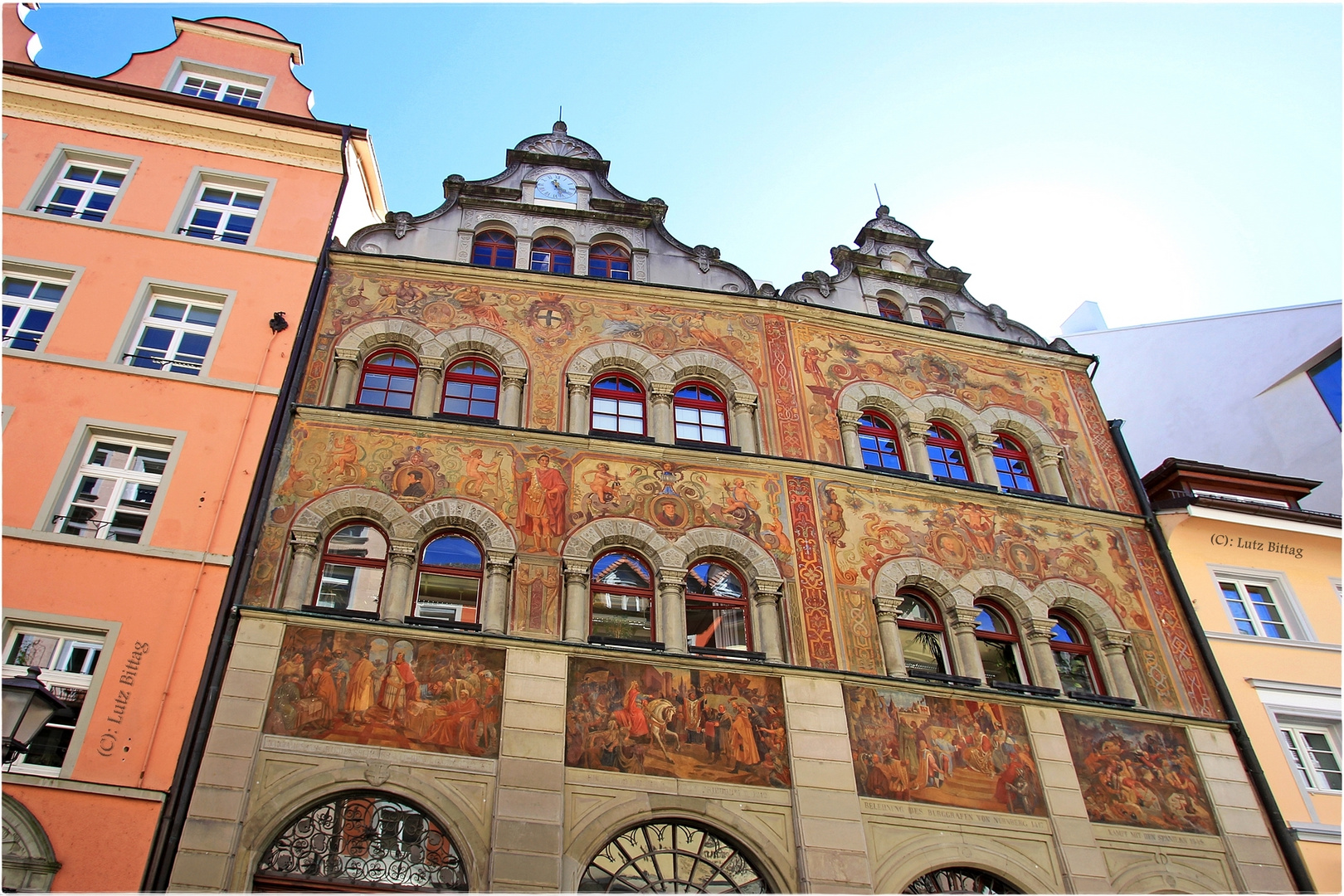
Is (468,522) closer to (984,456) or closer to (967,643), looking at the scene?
(967,643)

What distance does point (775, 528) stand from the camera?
13.3 m

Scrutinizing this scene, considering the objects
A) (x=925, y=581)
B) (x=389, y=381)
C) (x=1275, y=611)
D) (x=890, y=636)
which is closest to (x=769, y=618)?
(x=890, y=636)

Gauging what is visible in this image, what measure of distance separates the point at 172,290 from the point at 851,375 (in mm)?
9360

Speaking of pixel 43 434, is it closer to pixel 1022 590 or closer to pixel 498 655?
pixel 498 655

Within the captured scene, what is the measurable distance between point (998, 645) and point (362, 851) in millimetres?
7814

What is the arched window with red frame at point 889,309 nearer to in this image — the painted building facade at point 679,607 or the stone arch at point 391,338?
the painted building facade at point 679,607

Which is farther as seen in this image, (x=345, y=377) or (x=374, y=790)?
(x=345, y=377)

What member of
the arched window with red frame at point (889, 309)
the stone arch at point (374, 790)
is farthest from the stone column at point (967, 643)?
the stone arch at point (374, 790)

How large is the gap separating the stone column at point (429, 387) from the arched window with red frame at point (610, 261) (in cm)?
305

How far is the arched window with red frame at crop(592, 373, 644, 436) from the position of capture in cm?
1433

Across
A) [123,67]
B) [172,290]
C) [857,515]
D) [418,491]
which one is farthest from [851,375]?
[123,67]

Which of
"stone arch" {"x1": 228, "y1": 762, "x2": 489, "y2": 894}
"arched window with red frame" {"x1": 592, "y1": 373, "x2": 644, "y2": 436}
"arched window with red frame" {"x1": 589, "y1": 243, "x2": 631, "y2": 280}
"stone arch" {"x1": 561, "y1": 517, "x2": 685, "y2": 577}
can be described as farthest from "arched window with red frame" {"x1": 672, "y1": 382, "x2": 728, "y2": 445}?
"stone arch" {"x1": 228, "y1": 762, "x2": 489, "y2": 894}

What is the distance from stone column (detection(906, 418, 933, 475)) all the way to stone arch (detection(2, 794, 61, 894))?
10.7 m

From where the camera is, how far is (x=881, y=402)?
50.5 ft
